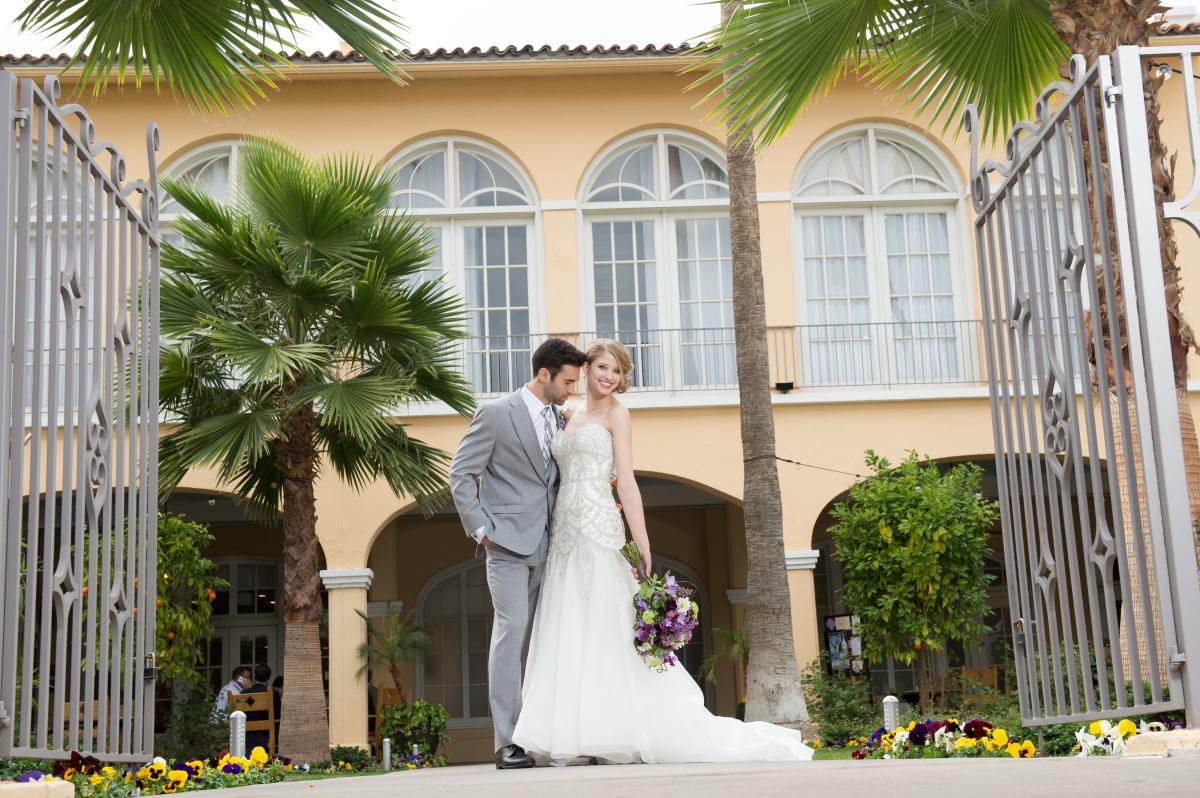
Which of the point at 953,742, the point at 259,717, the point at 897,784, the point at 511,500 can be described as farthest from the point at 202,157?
the point at 897,784

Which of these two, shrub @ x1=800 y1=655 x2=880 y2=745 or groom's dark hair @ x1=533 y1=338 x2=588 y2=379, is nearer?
groom's dark hair @ x1=533 y1=338 x2=588 y2=379

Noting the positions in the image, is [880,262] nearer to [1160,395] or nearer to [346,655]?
[346,655]

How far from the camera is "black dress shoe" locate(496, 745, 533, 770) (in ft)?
18.7

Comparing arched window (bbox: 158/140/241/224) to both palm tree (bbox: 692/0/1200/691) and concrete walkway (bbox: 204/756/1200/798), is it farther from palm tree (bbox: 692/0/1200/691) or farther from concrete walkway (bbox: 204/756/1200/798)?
concrete walkway (bbox: 204/756/1200/798)

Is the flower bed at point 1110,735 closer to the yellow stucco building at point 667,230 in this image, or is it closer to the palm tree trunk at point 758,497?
the palm tree trunk at point 758,497

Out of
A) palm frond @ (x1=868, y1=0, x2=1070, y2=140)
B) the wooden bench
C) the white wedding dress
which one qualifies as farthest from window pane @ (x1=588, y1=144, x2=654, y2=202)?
the white wedding dress

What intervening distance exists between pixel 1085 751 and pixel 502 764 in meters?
2.34

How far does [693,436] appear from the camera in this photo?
1507 centimetres

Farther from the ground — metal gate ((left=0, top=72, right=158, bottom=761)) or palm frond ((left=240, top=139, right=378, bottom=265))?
palm frond ((left=240, top=139, right=378, bottom=265))

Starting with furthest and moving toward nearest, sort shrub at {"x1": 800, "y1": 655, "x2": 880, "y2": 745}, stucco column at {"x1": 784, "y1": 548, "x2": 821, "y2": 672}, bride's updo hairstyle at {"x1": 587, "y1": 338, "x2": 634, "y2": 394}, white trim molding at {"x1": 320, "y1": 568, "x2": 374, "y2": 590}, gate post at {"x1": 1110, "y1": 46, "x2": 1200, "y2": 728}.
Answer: white trim molding at {"x1": 320, "y1": 568, "x2": 374, "y2": 590} < stucco column at {"x1": 784, "y1": 548, "x2": 821, "y2": 672} < shrub at {"x1": 800, "y1": 655, "x2": 880, "y2": 745} < bride's updo hairstyle at {"x1": 587, "y1": 338, "x2": 634, "y2": 394} < gate post at {"x1": 1110, "y1": 46, "x2": 1200, "y2": 728}

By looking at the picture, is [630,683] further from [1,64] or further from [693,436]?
[1,64]

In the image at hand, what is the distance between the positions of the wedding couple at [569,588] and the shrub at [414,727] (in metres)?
9.07

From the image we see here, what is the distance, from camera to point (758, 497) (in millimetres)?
11805

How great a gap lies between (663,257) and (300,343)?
5200 mm
